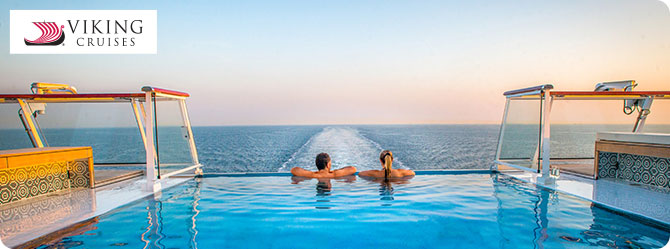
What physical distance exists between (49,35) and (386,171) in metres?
8.65

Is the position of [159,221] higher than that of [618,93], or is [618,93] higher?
[618,93]

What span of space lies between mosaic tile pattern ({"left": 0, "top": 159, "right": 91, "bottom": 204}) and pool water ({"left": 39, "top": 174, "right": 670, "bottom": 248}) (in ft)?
4.14

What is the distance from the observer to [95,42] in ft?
25.5

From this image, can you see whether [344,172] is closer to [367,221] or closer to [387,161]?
[387,161]

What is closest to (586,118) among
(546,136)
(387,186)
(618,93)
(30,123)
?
(618,93)

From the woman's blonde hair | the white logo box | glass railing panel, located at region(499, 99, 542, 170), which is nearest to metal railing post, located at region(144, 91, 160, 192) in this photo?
the woman's blonde hair

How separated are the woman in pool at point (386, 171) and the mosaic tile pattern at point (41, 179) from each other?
12.9ft

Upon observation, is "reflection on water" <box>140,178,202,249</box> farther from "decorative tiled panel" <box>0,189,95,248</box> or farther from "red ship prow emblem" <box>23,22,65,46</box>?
"red ship prow emblem" <box>23,22,65,46</box>

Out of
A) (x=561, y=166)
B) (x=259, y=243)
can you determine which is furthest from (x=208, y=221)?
(x=561, y=166)

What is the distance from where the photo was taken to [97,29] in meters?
7.75

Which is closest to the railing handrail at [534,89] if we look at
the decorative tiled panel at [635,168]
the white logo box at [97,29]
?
the decorative tiled panel at [635,168]

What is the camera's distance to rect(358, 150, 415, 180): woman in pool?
181 inches

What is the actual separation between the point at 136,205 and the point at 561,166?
247 inches

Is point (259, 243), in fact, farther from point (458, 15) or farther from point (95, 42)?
point (458, 15)
